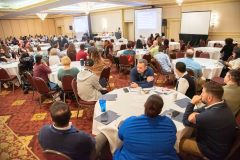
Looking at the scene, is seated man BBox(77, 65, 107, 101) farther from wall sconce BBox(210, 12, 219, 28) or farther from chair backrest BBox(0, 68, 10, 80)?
wall sconce BBox(210, 12, 219, 28)

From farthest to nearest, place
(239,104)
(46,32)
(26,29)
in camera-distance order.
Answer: (46,32) < (26,29) < (239,104)

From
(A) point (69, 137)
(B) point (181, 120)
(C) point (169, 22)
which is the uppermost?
(C) point (169, 22)

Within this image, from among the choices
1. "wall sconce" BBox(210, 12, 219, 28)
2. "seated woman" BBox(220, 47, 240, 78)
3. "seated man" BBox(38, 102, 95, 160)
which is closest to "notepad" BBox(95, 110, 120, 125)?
"seated man" BBox(38, 102, 95, 160)

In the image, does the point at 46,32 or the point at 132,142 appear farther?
the point at 46,32

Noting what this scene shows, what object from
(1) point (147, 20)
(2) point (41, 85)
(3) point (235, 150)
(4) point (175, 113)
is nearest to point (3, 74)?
(2) point (41, 85)

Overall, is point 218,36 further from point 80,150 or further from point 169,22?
point 80,150

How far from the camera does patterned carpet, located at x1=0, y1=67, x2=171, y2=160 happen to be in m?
3.14

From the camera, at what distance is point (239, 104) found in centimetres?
262

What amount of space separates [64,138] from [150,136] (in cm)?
71

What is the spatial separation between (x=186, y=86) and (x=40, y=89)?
3.20m

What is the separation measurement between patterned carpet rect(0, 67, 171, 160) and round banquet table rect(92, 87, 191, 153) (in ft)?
3.83

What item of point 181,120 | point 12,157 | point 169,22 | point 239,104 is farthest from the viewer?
point 169,22

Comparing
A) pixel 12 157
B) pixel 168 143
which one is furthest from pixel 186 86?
pixel 12 157

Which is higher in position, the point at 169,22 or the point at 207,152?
the point at 169,22
